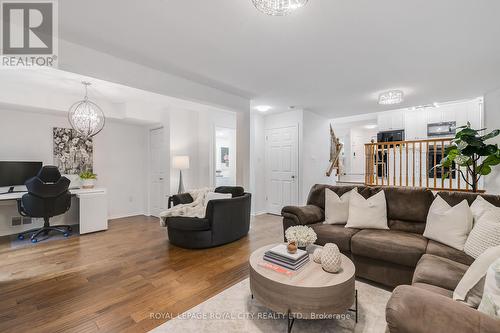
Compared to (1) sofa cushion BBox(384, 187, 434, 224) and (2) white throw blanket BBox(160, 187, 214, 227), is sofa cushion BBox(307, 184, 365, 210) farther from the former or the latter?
(2) white throw blanket BBox(160, 187, 214, 227)

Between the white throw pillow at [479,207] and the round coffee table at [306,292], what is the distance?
4.49 feet

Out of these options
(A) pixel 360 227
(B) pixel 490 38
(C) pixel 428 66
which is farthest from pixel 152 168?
(B) pixel 490 38

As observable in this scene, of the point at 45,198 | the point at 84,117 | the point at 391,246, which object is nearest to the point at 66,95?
the point at 84,117

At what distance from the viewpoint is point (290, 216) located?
299 cm

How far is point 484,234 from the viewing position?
1.86 m

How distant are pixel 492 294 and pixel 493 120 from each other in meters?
4.39

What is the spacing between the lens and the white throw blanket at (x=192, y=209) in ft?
11.9

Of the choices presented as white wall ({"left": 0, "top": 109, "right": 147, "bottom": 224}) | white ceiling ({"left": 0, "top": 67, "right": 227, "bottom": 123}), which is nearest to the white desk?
white wall ({"left": 0, "top": 109, "right": 147, "bottom": 224})

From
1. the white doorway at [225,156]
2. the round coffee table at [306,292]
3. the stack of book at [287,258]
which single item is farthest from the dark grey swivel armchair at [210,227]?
the white doorway at [225,156]

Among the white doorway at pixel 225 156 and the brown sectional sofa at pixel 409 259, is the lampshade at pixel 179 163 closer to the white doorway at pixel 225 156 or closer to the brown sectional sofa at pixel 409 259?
the white doorway at pixel 225 156

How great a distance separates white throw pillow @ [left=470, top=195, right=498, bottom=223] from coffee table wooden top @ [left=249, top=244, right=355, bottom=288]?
4.32 feet

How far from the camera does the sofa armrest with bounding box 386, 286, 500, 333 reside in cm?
94

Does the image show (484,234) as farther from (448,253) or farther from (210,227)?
(210,227)

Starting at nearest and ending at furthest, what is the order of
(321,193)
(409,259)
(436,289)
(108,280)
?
(436,289), (409,259), (108,280), (321,193)
